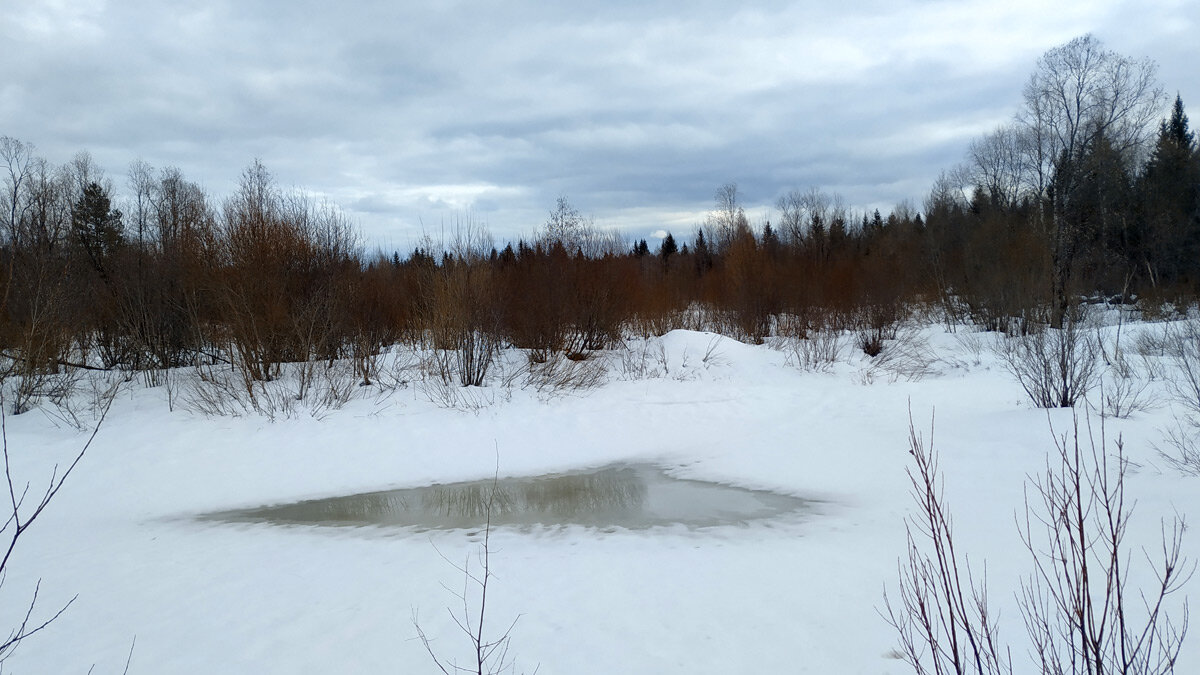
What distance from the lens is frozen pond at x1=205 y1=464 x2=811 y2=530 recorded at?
25.2 ft

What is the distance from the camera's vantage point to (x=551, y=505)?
329 inches

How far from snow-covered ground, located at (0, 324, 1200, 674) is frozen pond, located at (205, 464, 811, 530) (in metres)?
0.36

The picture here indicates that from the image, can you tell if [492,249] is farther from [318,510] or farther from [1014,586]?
[1014,586]

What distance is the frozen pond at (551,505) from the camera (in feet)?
25.2

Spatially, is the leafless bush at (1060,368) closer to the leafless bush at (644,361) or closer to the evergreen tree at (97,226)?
the leafless bush at (644,361)

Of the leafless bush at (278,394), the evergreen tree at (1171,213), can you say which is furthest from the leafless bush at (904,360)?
the evergreen tree at (1171,213)

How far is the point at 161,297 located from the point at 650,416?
12.1 meters

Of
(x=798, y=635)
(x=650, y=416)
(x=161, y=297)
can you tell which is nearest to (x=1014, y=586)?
(x=798, y=635)

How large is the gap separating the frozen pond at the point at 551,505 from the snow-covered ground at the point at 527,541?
36cm

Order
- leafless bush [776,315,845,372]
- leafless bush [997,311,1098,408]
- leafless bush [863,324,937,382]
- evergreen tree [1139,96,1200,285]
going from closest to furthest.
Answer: leafless bush [997,311,1098,408], leafless bush [863,324,937,382], leafless bush [776,315,845,372], evergreen tree [1139,96,1200,285]

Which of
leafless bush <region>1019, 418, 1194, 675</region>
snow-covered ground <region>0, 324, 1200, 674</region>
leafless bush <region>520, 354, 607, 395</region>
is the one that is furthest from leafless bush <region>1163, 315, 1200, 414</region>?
leafless bush <region>520, 354, 607, 395</region>

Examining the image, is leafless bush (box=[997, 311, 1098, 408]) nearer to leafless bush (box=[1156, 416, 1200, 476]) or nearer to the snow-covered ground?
the snow-covered ground

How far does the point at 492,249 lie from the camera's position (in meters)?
16.7

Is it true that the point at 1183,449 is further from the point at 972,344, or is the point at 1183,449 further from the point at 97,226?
the point at 97,226
